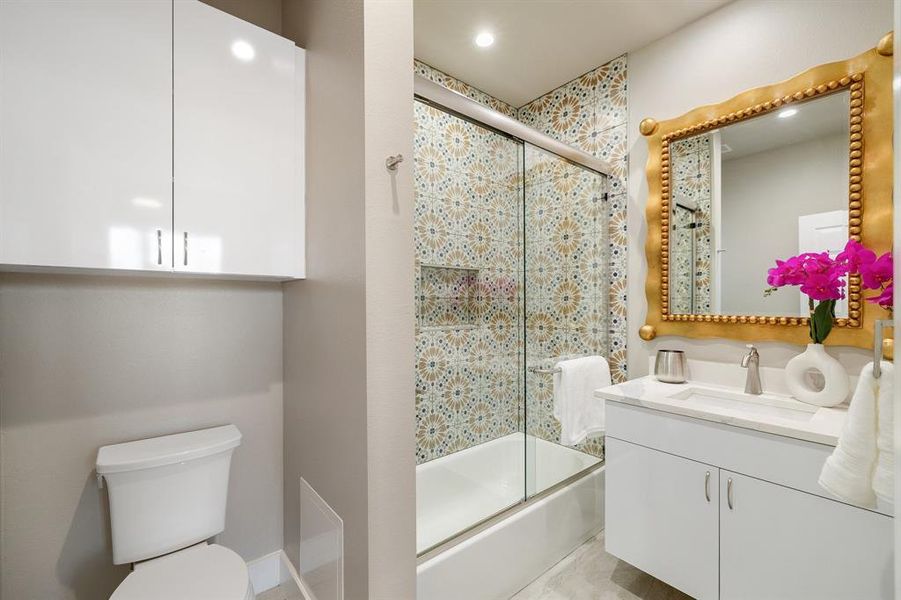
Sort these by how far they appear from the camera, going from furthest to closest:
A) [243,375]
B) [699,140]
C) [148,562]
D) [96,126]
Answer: [699,140] → [243,375] → [148,562] → [96,126]

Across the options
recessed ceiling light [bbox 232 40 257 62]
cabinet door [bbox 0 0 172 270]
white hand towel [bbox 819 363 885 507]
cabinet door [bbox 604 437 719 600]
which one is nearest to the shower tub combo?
cabinet door [bbox 604 437 719 600]

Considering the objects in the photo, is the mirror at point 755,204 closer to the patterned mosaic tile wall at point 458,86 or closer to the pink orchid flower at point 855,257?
the pink orchid flower at point 855,257

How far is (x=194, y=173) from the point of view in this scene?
131 centimetres

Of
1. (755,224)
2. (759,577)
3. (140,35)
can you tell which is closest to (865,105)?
(755,224)

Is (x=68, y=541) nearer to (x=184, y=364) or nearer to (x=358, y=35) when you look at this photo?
(x=184, y=364)

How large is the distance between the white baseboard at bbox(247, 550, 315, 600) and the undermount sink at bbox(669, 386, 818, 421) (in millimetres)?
1825

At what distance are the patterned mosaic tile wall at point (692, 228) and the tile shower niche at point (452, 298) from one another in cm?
105

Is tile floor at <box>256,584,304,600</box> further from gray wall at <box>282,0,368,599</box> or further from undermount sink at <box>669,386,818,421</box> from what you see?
undermount sink at <box>669,386,818,421</box>

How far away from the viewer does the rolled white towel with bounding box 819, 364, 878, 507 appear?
31.4 inches

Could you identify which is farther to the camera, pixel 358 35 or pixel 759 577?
pixel 759 577

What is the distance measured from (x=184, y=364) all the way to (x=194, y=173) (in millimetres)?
757

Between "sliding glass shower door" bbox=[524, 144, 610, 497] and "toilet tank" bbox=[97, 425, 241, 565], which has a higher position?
"sliding glass shower door" bbox=[524, 144, 610, 497]

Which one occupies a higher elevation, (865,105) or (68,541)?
(865,105)

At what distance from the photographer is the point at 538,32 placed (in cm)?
206
